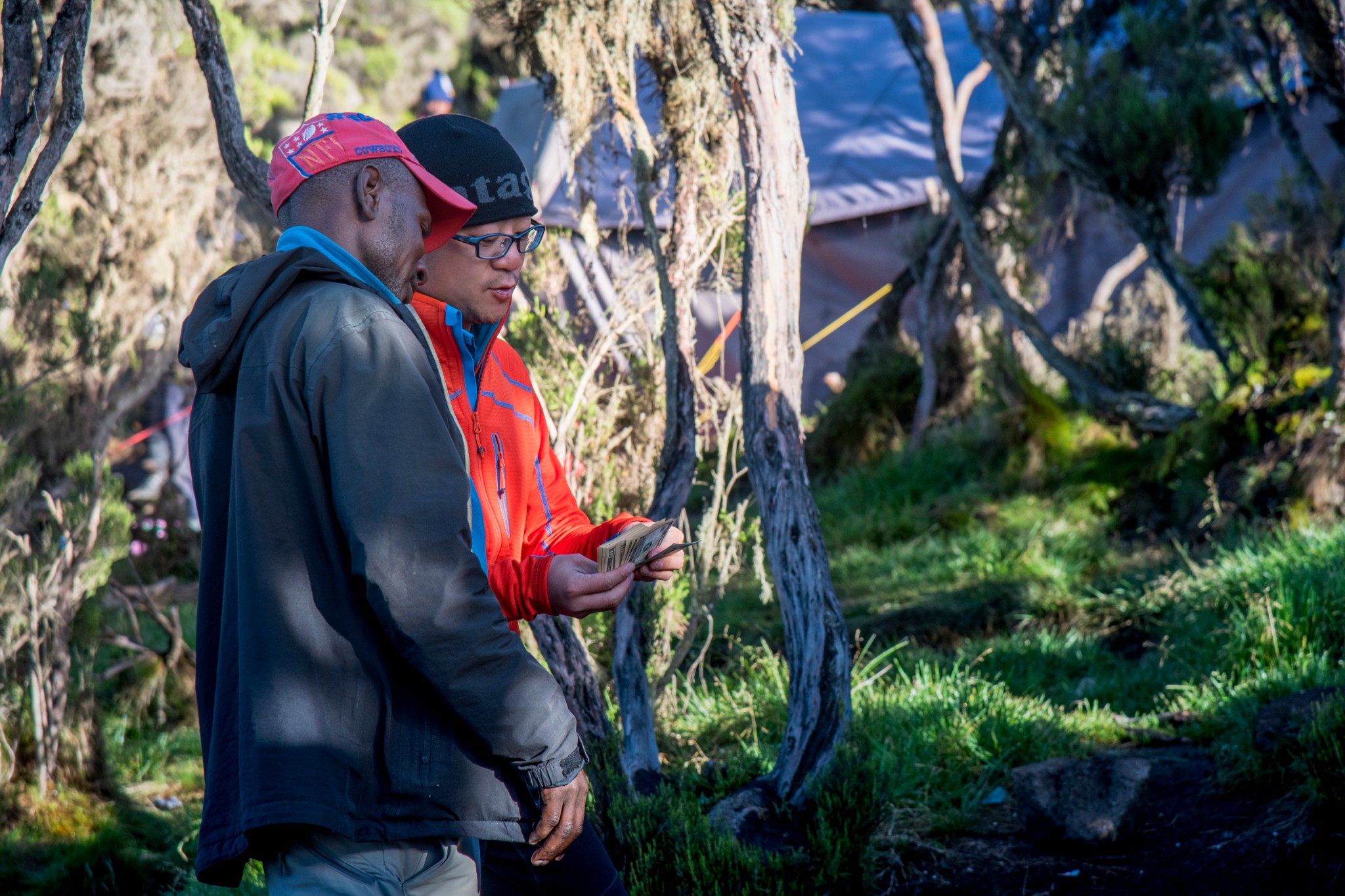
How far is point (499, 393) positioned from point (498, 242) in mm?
294

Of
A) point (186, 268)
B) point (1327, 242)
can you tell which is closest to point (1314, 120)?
point (1327, 242)

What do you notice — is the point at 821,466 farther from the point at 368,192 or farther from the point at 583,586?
the point at 368,192

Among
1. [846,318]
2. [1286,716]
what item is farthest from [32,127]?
[846,318]

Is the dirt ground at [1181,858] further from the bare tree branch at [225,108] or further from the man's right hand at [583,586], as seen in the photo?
the bare tree branch at [225,108]

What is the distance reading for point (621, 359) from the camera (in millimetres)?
4719

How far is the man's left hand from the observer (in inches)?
77.9

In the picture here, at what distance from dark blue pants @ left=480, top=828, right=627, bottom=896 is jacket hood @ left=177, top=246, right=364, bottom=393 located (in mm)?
994

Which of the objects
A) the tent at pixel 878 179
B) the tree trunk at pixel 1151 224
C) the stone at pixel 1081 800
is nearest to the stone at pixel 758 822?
the stone at pixel 1081 800

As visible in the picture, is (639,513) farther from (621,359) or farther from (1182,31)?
(1182,31)

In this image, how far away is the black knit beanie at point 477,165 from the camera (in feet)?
7.09

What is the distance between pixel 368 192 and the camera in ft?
5.62

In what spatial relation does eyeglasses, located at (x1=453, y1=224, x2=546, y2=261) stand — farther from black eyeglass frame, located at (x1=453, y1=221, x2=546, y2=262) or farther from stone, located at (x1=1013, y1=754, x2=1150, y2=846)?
stone, located at (x1=1013, y1=754, x2=1150, y2=846)

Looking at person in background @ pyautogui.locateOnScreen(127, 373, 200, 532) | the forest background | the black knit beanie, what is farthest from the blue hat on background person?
the black knit beanie

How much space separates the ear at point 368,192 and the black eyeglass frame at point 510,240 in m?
0.39
